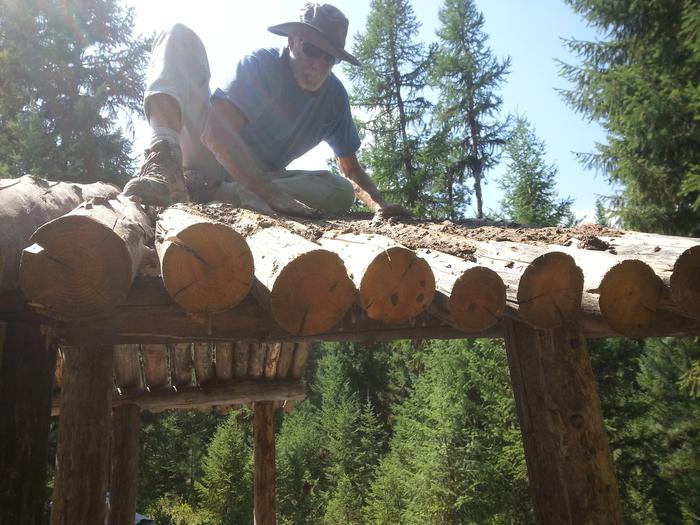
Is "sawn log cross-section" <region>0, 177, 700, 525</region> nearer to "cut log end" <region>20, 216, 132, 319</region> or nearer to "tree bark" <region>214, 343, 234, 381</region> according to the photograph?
"cut log end" <region>20, 216, 132, 319</region>

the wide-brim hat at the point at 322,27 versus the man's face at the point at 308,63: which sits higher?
the wide-brim hat at the point at 322,27

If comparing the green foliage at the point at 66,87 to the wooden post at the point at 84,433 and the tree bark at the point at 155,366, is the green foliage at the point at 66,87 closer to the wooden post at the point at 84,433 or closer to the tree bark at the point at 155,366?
the tree bark at the point at 155,366

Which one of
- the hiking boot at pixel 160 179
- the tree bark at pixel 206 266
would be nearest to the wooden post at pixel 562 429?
the tree bark at pixel 206 266

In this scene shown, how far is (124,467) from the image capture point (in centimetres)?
532

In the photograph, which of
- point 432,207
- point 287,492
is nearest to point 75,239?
point 432,207

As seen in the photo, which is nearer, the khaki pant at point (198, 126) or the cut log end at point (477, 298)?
the cut log end at point (477, 298)

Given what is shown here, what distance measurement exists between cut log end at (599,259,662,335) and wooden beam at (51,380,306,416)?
4.36 metres

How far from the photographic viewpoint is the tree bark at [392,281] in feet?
5.46

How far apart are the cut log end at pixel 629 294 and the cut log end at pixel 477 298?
0.43 meters

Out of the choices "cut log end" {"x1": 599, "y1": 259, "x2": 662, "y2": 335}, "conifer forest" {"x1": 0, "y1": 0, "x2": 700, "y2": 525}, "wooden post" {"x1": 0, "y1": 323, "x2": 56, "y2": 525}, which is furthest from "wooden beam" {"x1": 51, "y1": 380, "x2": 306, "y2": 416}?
"cut log end" {"x1": 599, "y1": 259, "x2": 662, "y2": 335}

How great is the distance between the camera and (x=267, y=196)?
3.09 meters

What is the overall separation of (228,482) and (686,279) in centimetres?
1541

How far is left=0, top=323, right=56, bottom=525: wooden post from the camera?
6.01 ft

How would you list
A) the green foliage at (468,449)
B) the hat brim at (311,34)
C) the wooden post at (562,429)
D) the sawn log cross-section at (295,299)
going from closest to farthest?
the sawn log cross-section at (295,299) → the wooden post at (562,429) → the hat brim at (311,34) → the green foliage at (468,449)
